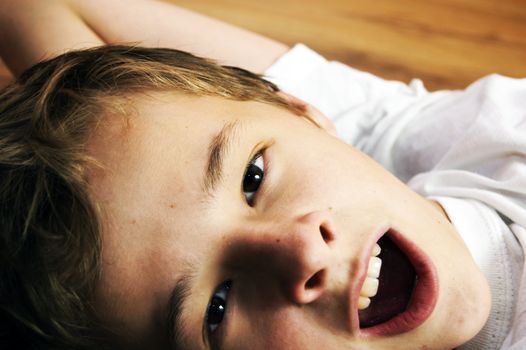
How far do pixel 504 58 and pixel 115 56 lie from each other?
0.83 m

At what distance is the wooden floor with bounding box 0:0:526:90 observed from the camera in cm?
112

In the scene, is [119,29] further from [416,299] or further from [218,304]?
[416,299]

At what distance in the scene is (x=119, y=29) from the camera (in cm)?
102

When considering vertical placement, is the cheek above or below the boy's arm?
below

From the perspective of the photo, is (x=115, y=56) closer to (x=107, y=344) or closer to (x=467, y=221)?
(x=107, y=344)

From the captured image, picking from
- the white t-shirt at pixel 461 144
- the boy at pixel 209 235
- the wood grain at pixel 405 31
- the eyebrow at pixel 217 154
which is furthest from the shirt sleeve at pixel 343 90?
the eyebrow at pixel 217 154

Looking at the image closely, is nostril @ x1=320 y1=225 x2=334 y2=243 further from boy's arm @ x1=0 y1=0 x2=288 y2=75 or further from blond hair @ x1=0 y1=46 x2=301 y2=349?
boy's arm @ x1=0 y1=0 x2=288 y2=75

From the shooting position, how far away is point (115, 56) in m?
0.72

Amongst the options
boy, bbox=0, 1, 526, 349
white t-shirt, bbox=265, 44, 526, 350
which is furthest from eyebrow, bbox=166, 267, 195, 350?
white t-shirt, bbox=265, 44, 526, 350

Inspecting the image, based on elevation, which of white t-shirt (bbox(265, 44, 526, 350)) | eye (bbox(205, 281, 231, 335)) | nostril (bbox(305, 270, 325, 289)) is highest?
nostril (bbox(305, 270, 325, 289))

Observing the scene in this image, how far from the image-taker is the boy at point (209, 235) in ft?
1.85

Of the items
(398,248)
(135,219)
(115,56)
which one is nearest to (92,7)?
(115,56)

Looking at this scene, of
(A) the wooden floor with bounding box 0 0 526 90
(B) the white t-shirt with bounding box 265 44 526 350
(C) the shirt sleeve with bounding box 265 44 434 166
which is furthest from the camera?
(A) the wooden floor with bounding box 0 0 526 90

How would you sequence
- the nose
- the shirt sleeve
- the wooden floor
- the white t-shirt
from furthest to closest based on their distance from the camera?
the wooden floor
the shirt sleeve
the white t-shirt
the nose
